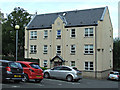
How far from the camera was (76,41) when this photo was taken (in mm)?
35719

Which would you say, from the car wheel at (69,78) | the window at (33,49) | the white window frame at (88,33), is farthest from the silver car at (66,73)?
the window at (33,49)

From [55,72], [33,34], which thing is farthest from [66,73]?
[33,34]

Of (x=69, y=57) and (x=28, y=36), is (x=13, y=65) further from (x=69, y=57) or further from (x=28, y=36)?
(x=28, y=36)

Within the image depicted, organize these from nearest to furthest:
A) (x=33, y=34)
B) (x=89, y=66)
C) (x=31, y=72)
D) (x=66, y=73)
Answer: (x=31, y=72) < (x=66, y=73) < (x=89, y=66) < (x=33, y=34)

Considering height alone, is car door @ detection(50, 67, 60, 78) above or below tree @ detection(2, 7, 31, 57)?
below

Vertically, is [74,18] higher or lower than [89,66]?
higher

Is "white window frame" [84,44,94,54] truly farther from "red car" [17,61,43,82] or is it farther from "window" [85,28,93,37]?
"red car" [17,61,43,82]

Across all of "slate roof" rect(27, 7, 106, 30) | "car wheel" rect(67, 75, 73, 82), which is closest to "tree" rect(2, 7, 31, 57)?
"slate roof" rect(27, 7, 106, 30)

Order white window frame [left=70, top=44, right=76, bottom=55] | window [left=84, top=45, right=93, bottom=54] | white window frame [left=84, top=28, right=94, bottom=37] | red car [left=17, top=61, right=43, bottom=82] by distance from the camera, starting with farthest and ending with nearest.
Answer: white window frame [left=70, top=44, right=76, bottom=55], window [left=84, top=45, right=93, bottom=54], white window frame [left=84, top=28, right=94, bottom=37], red car [left=17, top=61, right=43, bottom=82]

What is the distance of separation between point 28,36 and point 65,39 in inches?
314

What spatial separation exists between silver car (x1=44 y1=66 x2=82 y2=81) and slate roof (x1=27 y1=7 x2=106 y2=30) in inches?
554

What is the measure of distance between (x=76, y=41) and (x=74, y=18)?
472 centimetres

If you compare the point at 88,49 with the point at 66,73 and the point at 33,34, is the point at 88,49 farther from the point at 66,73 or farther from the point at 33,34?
the point at 66,73

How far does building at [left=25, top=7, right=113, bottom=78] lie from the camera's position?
112 feet
